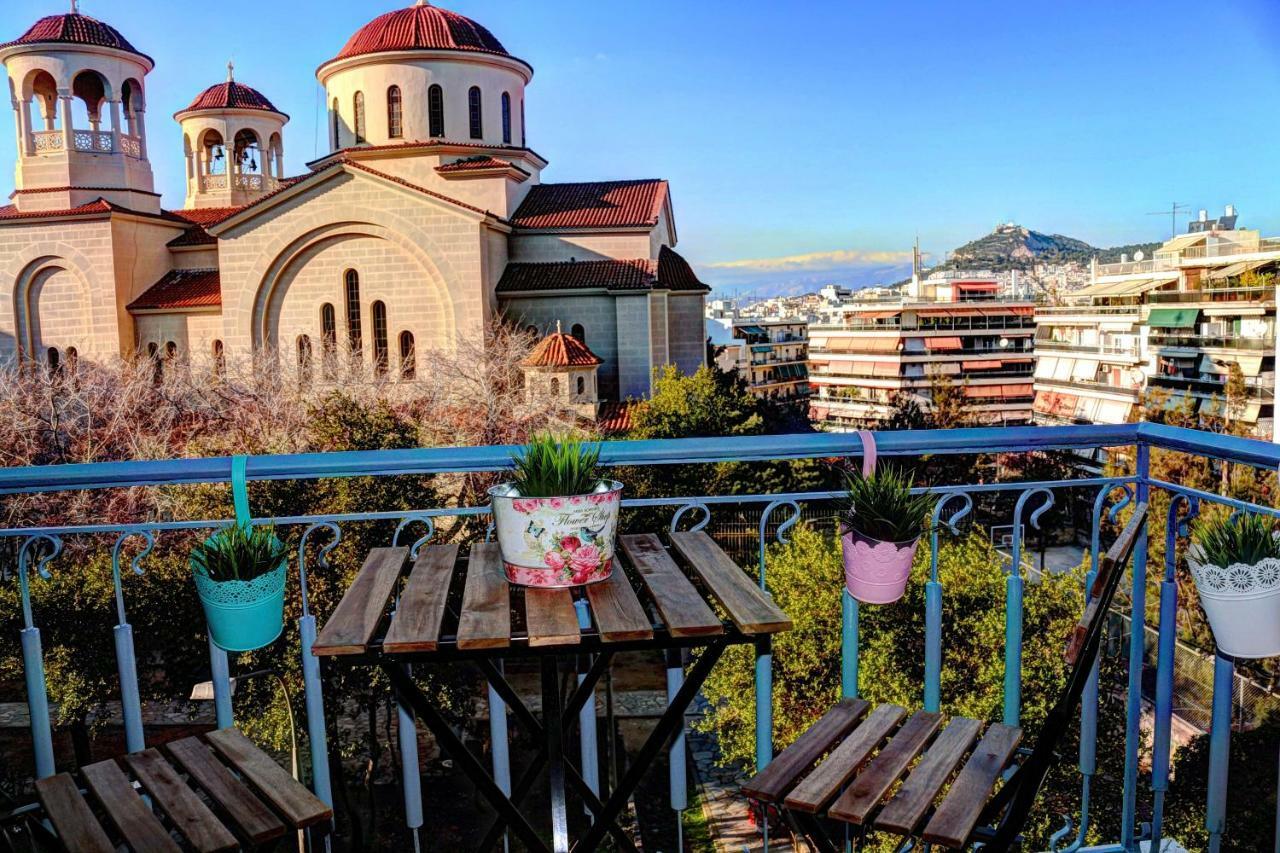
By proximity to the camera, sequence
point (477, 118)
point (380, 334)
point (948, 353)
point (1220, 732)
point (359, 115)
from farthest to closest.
Answer: 1. point (948, 353)
2. point (359, 115)
3. point (477, 118)
4. point (380, 334)
5. point (1220, 732)

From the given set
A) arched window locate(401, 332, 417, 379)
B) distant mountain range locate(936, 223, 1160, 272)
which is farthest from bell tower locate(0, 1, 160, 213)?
distant mountain range locate(936, 223, 1160, 272)

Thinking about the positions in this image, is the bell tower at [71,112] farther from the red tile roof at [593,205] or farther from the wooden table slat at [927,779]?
the wooden table slat at [927,779]

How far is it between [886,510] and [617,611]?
3.08 ft

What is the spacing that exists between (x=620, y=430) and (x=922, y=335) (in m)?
41.0

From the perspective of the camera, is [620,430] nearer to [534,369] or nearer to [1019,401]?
[534,369]

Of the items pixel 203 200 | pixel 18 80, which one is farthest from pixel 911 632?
pixel 203 200

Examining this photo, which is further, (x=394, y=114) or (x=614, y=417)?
(x=394, y=114)

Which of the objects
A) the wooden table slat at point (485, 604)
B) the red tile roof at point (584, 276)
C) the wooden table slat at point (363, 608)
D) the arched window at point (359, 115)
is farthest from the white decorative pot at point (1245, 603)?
the arched window at point (359, 115)

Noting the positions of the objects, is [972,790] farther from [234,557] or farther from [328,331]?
[328,331]

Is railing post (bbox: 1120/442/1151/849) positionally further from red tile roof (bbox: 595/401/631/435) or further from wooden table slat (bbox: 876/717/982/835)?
red tile roof (bbox: 595/401/631/435)

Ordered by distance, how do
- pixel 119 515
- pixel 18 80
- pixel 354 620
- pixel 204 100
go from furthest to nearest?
pixel 204 100
pixel 18 80
pixel 119 515
pixel 354 620

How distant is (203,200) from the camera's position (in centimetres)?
3198

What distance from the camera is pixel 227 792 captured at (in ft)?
6.65

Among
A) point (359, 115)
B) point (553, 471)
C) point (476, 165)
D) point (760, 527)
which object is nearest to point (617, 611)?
point (553, 471)
